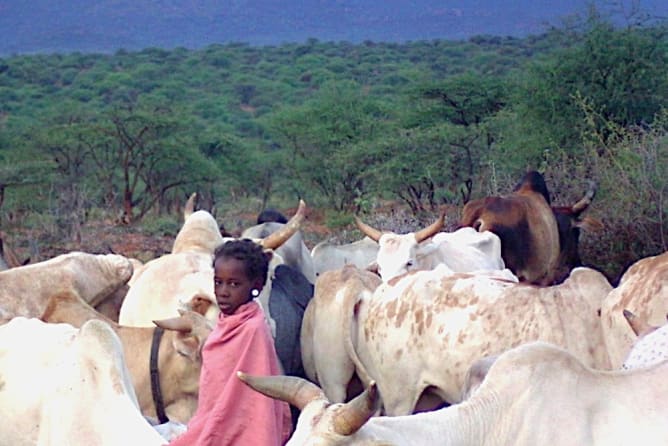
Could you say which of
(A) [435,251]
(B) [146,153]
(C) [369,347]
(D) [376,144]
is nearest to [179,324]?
(C) [369,347]

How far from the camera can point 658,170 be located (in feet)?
33.1

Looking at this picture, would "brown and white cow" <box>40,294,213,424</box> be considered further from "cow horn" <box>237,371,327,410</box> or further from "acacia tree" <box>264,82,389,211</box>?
"acacia tree" <box>264,82,389,211</box>

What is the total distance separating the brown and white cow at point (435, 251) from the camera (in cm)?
757

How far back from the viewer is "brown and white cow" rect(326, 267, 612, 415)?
223 inches

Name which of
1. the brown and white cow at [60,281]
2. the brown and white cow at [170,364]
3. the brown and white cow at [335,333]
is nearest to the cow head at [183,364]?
the brown and white cow at [170,364]

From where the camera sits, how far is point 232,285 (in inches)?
150

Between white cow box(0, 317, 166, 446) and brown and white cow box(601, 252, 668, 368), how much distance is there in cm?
228

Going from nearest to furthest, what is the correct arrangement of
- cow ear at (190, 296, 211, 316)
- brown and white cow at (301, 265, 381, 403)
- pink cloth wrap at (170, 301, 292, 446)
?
pink cloth wrap at (170, 301, 292, 446) → cow ear at (190, 296, 211, 316) → brown and white cow at (301, 265, 381, 403)

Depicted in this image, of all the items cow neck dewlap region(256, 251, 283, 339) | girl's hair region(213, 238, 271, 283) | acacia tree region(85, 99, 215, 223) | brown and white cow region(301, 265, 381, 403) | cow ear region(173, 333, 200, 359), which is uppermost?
girl's hair region(213, 238, 271, 283)

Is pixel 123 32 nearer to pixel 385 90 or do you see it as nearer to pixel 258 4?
pixel 258 4

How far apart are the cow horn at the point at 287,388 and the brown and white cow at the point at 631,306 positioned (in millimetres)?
2337

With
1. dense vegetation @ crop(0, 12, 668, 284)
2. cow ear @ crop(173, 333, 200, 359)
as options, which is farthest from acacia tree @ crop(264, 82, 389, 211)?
cow ear @ crop(173, 333, 200, 359)

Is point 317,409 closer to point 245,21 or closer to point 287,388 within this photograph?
point 287,388

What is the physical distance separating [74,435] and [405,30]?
116 meters
